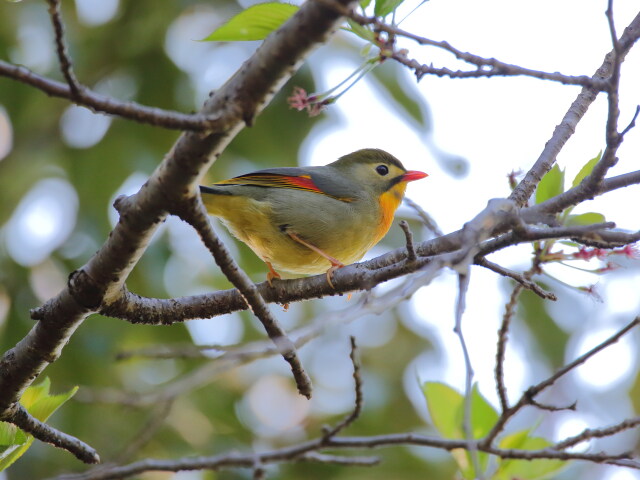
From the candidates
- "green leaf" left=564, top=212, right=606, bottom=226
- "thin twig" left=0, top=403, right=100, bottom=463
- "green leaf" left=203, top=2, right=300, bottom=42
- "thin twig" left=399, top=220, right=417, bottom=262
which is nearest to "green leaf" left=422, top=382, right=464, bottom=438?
"green leaf" left=564, top=212, right=606, bottom=226

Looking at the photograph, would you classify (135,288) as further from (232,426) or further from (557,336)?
(557,336)

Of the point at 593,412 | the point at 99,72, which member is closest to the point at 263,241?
the point at 99,72

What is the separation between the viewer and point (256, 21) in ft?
8.40

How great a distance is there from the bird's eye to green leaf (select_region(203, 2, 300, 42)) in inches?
123

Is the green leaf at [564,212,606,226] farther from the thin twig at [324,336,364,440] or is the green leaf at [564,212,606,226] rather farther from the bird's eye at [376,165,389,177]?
the bird's eye at [376,165,389,177]

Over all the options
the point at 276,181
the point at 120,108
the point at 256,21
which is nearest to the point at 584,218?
the point at 256,21

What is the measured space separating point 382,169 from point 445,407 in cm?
226

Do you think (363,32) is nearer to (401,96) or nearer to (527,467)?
(527,467)

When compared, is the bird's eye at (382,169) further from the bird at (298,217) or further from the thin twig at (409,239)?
the thin twig at (409,239)

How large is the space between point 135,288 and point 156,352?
3236 millimetres

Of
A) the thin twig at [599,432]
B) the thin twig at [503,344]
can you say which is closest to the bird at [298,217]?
the thin twig at [503,344]

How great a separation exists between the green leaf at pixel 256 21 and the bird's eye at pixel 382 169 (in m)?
3.12

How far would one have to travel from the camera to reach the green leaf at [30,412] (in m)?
2.94

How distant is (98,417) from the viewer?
6.21 metres
